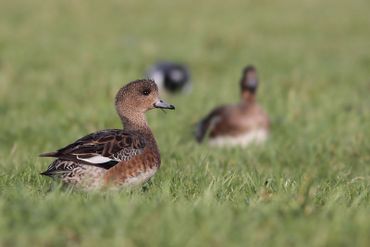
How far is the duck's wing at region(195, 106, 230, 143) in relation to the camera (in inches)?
320

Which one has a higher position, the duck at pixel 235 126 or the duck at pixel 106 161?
the duck at pixel 106 161

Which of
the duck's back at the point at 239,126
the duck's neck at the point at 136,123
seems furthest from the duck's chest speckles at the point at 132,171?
the duck's back at the point at 239,126

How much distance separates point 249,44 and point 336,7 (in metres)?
7.08

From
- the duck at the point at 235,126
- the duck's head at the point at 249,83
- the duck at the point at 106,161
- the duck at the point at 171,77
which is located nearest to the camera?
the duck at the point at 106,161

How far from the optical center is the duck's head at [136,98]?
4.90 metres

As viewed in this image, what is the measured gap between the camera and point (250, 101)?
865 cm

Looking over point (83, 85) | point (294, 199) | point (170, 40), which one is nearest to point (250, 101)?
point (83, 85)

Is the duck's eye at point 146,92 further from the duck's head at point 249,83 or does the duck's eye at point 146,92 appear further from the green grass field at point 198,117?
the duck's head at point 249,83

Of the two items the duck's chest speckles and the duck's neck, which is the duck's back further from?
the duck's chest speckles

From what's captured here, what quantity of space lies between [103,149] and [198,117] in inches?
186

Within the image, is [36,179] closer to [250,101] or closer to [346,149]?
[346,149]

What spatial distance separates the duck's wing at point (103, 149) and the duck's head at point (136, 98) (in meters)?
0.43

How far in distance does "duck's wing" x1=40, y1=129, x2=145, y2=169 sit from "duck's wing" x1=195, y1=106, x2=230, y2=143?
143 inches

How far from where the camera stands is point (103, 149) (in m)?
4.27
